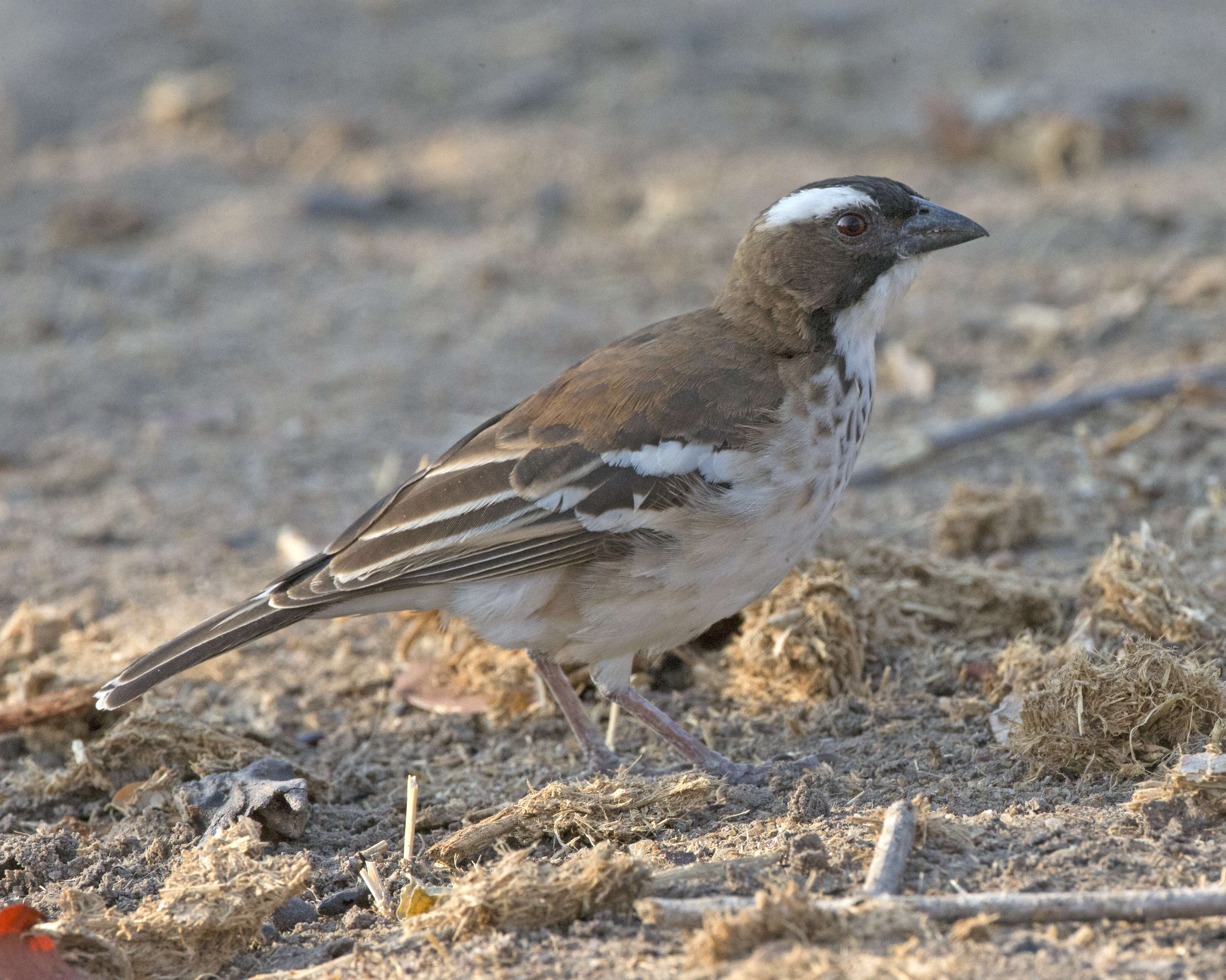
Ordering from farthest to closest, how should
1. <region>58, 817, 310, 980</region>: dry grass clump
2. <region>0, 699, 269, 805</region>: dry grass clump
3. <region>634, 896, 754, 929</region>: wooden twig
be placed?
<region>0, 699, 269, 805</region>: dry grass clump → <region>58, 817, 310, 980</region>: dry grass clump → <region>634, 896, 754, 929</region>: wooden twig

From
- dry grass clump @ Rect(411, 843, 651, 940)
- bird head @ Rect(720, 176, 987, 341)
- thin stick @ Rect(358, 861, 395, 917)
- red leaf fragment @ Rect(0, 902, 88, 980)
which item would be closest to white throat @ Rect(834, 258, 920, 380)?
bird head @ Rect(720, 176, 987, 341)

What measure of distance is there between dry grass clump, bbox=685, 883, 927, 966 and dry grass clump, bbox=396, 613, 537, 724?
2244 millimetres

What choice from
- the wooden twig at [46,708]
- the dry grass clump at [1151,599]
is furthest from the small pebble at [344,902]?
the dry grass clump at [1151,599]

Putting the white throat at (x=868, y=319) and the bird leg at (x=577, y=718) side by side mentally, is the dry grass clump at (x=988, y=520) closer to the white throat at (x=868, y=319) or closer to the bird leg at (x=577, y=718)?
the white throat at (x=868, y=319)

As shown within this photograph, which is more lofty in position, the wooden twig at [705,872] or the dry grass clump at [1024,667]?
the wooden twig at [705,872]

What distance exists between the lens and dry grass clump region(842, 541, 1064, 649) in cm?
516

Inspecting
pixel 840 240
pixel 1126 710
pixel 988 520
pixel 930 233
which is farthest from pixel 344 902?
pixel 988 520

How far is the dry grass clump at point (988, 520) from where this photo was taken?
6.05m

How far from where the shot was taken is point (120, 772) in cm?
475

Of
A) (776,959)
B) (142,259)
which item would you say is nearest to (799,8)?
(142,259)

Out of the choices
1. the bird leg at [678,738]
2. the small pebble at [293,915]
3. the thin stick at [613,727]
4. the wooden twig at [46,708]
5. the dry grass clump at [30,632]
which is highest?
the dry grass clump at [30,632]

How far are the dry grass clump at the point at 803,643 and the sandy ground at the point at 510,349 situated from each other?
81 mm

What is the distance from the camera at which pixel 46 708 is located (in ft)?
16.5

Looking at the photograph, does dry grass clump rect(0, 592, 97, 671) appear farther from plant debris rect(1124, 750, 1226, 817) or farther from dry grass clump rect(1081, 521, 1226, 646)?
plant debris rect(1124, 750, 1226, 817)
